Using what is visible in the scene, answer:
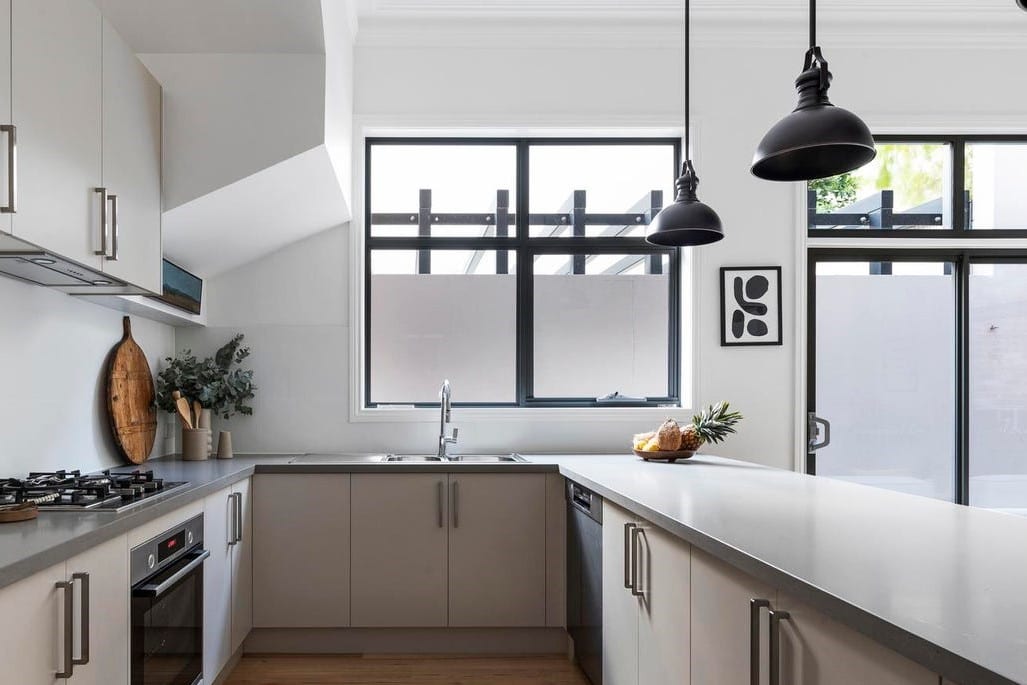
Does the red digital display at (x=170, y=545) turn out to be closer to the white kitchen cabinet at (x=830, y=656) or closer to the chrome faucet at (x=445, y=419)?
the chrome faucet at (x=445, y=419)

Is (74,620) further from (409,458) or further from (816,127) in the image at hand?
(409,458)

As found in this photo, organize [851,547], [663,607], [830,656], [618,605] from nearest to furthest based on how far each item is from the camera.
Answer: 1. [830,656]
2. [851,547]
3. [663,607]
4. [618,605]

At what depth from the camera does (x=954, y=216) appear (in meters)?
3.79

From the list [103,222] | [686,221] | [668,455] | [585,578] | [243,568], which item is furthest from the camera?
[668,455]

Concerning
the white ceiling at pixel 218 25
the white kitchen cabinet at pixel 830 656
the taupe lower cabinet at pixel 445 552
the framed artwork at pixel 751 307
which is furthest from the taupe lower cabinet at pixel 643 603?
the white ceiling at pixel 218 25

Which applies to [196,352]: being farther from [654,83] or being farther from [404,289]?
[654,83]

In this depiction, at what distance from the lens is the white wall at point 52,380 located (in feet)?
7.41

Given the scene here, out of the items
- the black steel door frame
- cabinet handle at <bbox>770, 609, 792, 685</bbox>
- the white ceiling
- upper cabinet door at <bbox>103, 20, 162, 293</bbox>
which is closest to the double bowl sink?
upper cabinet door at <bbox>103, 20, 162, 293</bbox>

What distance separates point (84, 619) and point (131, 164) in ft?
4.82

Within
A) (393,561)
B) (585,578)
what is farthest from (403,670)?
(585,578)

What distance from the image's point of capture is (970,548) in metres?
1.36

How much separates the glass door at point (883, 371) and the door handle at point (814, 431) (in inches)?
1.0

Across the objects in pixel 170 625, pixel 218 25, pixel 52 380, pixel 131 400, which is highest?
pixel 218 25

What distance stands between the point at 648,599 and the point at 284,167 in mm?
1990
